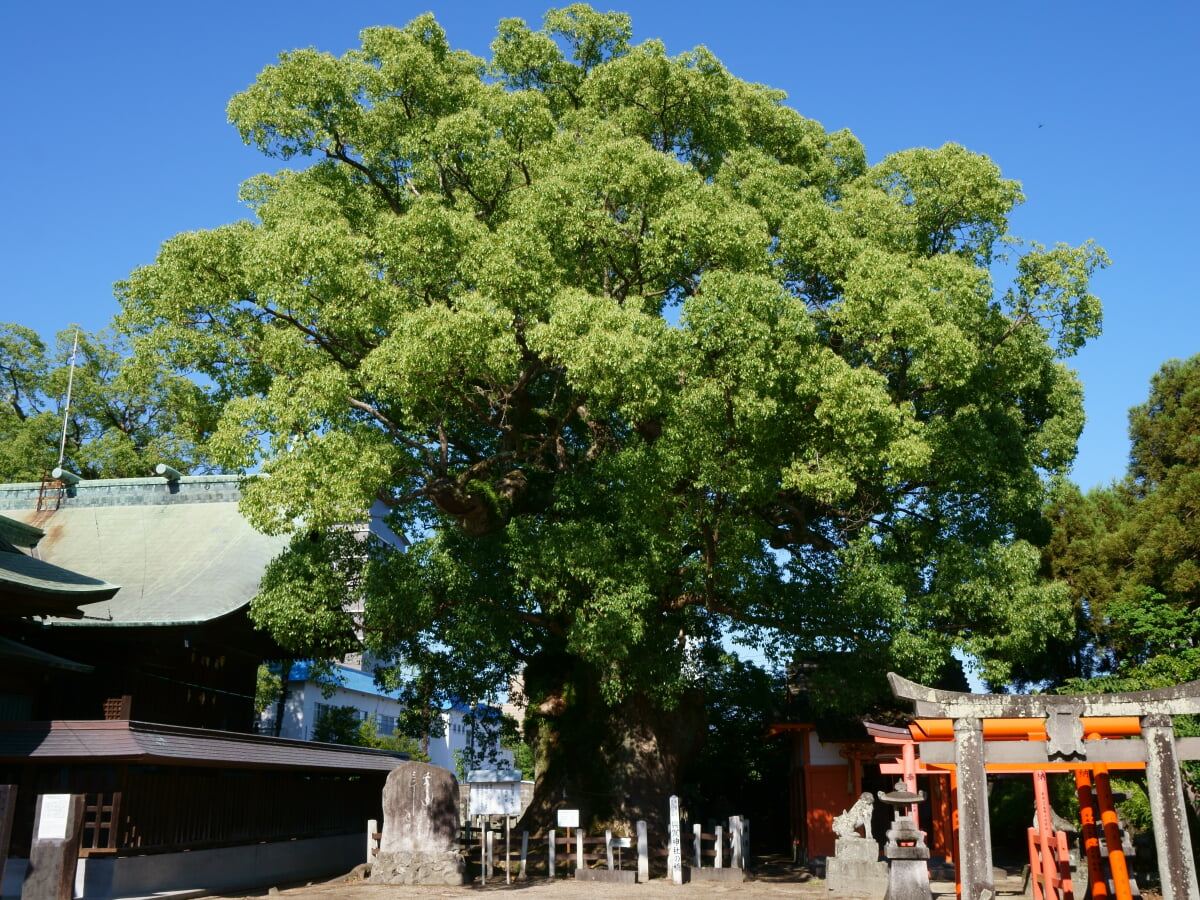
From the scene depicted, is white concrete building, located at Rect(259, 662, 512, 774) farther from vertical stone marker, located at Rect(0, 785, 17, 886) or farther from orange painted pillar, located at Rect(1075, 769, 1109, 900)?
orange painted pillar, located at Rect(1075, 769, 1109, 900)

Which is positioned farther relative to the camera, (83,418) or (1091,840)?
(83,418)

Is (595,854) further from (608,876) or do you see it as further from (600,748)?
(600,748)

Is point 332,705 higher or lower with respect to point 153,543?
lower

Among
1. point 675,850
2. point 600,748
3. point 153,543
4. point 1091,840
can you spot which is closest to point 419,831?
point 675,850

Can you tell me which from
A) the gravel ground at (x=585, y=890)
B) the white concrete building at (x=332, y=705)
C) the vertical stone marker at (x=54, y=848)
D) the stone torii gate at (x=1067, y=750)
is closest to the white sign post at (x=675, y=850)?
the gravel ground at (x=585, y=890)

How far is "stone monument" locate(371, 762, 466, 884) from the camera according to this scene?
609 inches

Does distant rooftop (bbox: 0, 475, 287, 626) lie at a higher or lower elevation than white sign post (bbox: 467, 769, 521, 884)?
higher

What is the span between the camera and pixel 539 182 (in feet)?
54.4

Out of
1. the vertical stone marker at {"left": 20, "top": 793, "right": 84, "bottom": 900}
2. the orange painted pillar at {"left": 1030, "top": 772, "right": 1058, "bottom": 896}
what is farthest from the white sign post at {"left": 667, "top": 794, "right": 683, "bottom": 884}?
the vertical stone marker at {"left": 20, "top": 793, "right": 84, "bottom": 900}

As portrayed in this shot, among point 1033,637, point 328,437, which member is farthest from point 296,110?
point 1033,637

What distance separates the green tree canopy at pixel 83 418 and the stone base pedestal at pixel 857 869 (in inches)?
802

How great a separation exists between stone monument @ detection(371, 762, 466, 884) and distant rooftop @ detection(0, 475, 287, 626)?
404cm

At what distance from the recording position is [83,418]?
3020cm

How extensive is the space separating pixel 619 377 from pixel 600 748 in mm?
8986
